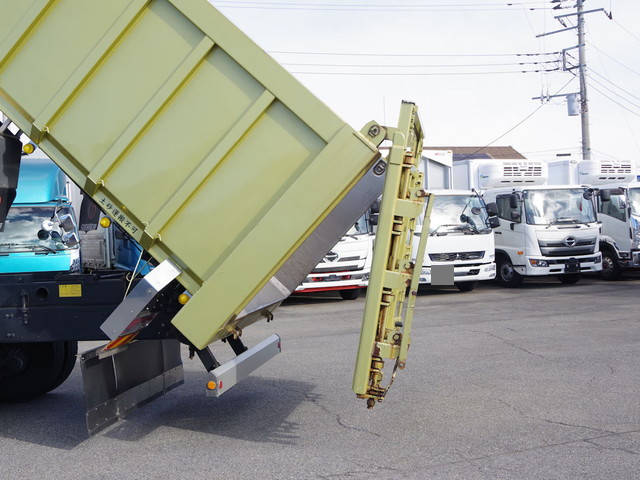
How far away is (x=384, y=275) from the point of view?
4.90m

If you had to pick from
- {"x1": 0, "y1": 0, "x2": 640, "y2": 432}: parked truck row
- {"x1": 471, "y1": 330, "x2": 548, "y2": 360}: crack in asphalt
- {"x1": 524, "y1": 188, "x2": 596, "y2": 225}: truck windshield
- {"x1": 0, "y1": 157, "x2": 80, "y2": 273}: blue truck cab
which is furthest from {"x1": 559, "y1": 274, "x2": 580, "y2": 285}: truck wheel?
{"x1": 0, "y1": 0, "x2": 640, "y2": 432}: parked truck row

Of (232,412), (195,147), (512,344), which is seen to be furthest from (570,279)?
(195,147)

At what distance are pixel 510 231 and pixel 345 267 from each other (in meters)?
4.78

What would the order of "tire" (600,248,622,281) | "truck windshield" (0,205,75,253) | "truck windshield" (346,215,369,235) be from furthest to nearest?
1. "tire" (600,248,622,281)
2. "truck windshield" (346,215,369,235)
3. "truck windshield" (0,205,75,253)

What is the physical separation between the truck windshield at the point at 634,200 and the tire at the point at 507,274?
321 cm

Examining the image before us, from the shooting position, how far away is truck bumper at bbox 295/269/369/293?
15008 mm

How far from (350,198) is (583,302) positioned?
915 centimetres

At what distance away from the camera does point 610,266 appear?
18766mm

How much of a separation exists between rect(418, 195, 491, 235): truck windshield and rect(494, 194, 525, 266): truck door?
3.43 ft

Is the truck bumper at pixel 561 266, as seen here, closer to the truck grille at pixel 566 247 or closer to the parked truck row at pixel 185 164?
the truck grille at pixel 566 247

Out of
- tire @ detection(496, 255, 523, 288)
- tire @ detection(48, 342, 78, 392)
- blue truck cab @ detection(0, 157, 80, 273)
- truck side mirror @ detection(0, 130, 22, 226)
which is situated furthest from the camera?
tire @ detection(496, 255, 523, 288)

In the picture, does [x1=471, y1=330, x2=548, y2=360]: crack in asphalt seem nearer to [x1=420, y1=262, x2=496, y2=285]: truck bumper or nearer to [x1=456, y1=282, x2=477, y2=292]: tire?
[x1=420, y1=262, x2=496, y2=285]: truck bumper

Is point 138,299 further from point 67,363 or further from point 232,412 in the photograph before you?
point 67,363

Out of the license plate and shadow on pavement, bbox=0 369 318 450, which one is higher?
the license plate
